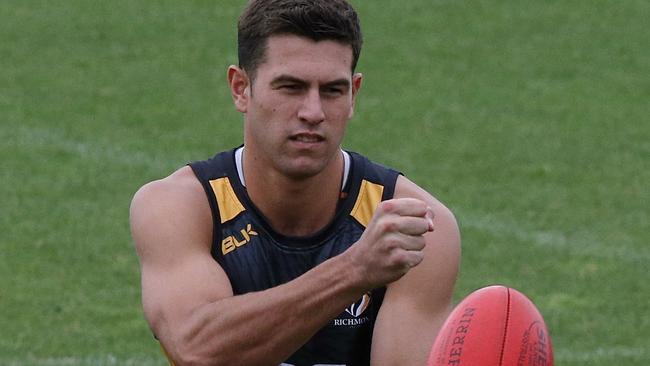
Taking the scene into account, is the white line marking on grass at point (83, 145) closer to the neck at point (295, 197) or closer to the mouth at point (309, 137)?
the neck at point (295, 197)

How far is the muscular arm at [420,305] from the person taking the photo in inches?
268

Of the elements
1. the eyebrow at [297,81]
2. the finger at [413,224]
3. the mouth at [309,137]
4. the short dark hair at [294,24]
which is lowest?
the finger at [413,224]

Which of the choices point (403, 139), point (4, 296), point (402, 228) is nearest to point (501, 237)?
point (403, 139)

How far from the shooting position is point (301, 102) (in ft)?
21.4

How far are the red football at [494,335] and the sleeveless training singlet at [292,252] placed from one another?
0.97m

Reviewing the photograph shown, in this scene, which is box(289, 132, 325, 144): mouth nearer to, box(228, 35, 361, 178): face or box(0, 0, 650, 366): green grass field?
box(228, 35, 361, 178): face

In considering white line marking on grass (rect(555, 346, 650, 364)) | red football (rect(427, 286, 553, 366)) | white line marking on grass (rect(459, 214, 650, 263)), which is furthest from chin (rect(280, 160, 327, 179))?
white line marking on grass (rect(459, 214, 650, 263))

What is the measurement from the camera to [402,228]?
5742mm

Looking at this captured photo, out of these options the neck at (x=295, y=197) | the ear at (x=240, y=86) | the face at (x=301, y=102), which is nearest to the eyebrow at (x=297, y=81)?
the face at (x=301, y=102)

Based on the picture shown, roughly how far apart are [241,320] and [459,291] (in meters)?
5.35

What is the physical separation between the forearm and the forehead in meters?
0.82

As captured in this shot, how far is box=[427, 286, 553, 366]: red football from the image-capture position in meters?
5.92

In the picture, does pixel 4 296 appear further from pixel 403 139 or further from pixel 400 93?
pixel 400 93

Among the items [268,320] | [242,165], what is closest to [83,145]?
[242,165]
